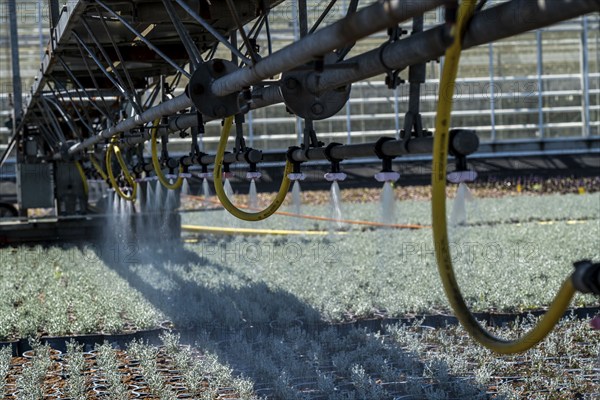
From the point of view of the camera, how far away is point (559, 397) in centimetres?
509

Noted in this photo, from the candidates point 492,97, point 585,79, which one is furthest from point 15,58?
point 585,79

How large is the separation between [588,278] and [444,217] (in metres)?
0.47

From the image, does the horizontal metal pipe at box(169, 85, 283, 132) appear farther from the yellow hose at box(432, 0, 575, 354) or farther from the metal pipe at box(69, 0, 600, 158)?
the yellow hose at box(432, 0, 575, 354)

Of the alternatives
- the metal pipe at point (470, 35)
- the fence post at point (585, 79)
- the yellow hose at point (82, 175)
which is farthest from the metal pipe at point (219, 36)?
the fence post at point (585, 79)

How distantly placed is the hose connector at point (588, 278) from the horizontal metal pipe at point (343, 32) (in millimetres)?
893

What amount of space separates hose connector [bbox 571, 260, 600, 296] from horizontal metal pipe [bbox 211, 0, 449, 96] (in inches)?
35.1

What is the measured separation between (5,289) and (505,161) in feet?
61.1

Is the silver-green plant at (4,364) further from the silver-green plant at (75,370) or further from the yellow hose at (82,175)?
the yellow hose at (82,175)

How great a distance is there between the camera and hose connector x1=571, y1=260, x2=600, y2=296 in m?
2.67

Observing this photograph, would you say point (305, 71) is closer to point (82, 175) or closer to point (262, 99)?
point (262, 99)

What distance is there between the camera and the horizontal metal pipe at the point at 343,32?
9.41 ft

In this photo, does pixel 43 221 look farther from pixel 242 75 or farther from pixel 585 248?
pixel 242 75

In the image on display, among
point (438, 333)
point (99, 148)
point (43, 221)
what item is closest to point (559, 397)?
point (438, 333)

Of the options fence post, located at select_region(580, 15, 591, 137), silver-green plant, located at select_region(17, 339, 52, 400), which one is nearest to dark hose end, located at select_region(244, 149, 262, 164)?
silver-green plant, located at select_region(17, 339, 52, 400)
